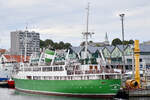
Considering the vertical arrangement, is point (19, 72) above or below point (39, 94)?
above

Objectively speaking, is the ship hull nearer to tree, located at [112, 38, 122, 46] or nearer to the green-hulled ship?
the green-hulled ship

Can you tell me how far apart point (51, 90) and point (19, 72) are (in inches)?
622

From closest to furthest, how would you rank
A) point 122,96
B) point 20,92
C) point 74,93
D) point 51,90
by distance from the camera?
point 122,96 < point 74,93 < point 51,90 < point 20,92

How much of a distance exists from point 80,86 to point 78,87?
57 centimetres

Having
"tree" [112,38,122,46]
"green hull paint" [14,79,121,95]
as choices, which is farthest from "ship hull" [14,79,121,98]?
"tree" [112,38,122,46]

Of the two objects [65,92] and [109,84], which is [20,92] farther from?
[109,84]

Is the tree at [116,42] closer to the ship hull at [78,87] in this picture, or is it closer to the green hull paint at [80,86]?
the ship hull at [78,87]

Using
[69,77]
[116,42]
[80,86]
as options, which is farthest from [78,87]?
[116,42]

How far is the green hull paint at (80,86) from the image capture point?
5025 centimetres

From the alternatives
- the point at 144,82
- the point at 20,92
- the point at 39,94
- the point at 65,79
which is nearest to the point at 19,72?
the point at 20,92

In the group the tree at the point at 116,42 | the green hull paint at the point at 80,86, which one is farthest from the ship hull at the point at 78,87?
the tree at the point at 116,42

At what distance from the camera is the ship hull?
165ft

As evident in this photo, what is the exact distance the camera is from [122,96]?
50.0 m

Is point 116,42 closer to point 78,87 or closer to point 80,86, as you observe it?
point 78,87
